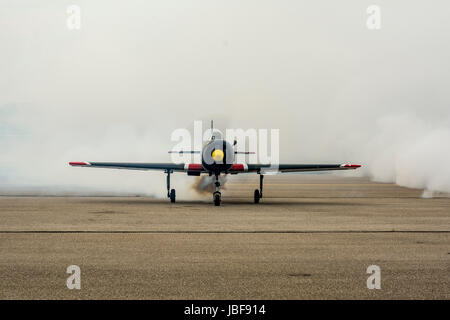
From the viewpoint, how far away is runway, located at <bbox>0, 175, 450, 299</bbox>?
8398 mm

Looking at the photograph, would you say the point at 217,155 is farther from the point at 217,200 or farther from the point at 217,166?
the point at 217,200

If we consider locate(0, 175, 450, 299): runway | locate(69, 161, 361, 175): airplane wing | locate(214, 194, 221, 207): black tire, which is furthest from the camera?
locate(69, 161, 361, 175): airplane wing

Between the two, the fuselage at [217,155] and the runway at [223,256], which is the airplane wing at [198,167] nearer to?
the fuselage at [217,155]

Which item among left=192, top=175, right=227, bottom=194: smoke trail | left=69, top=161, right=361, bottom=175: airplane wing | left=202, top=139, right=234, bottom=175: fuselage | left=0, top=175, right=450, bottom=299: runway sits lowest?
left=192, top=175, right=227, bottom=194: smoke trail

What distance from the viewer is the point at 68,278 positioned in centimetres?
917

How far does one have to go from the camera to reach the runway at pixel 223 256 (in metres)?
8.40

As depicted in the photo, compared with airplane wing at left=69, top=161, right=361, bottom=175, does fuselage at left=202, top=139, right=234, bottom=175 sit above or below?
above

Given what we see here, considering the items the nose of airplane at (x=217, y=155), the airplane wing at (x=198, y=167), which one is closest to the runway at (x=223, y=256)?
the nose of airplane at (x=217, y=155)

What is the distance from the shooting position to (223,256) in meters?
11.5

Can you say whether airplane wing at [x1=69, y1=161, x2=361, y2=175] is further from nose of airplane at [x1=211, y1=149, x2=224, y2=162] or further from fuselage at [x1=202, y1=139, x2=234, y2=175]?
nose of airplane at [x1=211, y1=149, x2=224, y2=162]

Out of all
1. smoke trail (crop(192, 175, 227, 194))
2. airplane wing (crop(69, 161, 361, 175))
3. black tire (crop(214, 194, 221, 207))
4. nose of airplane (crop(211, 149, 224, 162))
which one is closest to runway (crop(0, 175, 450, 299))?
black tire (crop(214, 194, 221, 207))

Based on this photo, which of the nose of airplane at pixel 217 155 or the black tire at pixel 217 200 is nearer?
the black tire at pixel 217 200
